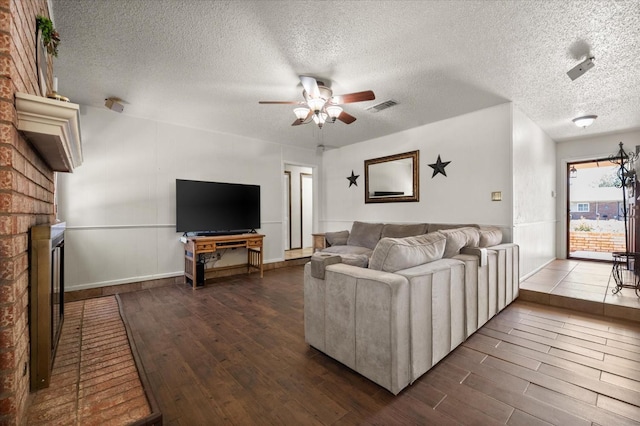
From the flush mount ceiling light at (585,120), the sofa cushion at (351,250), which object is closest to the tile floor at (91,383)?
the sofa cushion at (351,250)

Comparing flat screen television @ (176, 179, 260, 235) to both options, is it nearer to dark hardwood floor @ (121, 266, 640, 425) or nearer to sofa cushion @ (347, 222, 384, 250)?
dark hardwood floor @ (121, 266, 640, 425)

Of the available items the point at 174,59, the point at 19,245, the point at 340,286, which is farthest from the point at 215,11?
the point at 340,286

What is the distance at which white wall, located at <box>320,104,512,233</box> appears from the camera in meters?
3.79

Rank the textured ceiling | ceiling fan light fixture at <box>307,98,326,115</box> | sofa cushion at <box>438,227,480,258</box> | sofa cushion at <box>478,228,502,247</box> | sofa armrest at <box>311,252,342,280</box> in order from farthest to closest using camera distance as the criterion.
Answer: sofa cushion at <box>478,228,502,247</box> → ceiling fan light fixture at <box>307,98,326,115</box> → sofa cushion at <box>438,227,480,258</box> → sofa armrest at <box>311,252,342,280</box> → the textured ceiling

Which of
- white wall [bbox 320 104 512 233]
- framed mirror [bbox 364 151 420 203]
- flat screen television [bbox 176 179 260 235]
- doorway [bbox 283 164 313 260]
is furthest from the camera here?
doorway [bbox 283 164 313 260]

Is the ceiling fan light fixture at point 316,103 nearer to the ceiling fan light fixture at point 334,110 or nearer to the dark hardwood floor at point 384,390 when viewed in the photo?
the ceiling fan light fixture at point 334,110

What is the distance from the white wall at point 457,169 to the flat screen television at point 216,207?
232cm

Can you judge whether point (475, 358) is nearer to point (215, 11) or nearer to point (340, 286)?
point (340, 286)

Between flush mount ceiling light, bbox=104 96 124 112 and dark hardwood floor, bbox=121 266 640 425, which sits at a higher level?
flush mount ceiling light, bbox=104 96 124 112

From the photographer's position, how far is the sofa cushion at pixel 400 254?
1906 millimetres

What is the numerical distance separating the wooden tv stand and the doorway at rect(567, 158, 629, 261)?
6.67 metres

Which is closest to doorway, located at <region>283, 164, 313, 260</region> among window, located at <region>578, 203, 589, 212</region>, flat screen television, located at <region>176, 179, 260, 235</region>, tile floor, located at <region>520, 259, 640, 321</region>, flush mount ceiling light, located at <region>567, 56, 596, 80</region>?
flat screen television, located at <region>176, 179, 260, 235</region>

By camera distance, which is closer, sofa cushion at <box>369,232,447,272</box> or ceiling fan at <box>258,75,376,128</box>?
sofa cushion at <box>369,232,447,272</box>

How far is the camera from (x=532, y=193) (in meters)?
4.41
